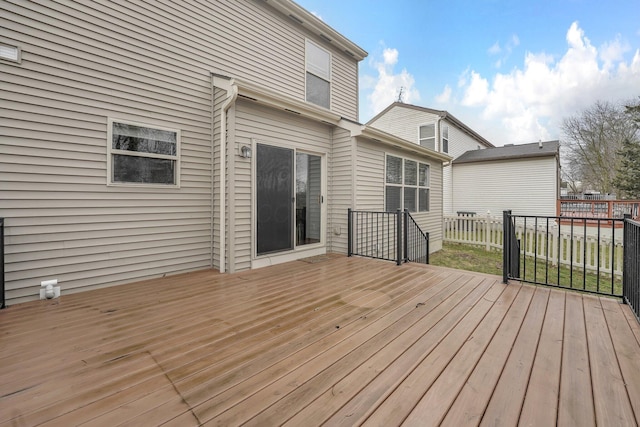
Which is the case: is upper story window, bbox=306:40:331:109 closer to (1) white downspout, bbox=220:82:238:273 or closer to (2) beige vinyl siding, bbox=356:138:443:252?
(2) beige vinyl siding, bbox=356:138:443:252

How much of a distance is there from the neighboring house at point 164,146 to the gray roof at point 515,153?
9617 millimetres

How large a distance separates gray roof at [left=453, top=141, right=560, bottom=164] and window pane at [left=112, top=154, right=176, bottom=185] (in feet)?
44.6

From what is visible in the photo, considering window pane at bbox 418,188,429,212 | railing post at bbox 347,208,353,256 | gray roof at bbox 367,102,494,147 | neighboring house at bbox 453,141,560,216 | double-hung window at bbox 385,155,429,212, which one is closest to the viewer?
railing post at bbox 347,208,353,256

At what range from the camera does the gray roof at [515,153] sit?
11852mm

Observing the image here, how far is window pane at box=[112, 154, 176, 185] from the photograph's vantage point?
3.61m

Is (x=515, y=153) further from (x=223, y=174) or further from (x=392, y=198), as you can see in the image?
(x=223, y=174)

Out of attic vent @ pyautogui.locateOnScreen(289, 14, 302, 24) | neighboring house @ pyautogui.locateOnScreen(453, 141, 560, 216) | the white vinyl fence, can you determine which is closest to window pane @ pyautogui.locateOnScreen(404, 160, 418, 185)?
the white vinyl fence

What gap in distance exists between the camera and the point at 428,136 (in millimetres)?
12766

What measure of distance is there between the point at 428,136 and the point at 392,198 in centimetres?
762

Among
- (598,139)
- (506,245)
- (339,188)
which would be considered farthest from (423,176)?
(598,139)

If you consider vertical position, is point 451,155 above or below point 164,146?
above

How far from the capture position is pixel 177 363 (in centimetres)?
180

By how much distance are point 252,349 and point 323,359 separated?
0.53 metres

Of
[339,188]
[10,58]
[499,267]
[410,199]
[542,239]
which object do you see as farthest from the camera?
[542,239]
